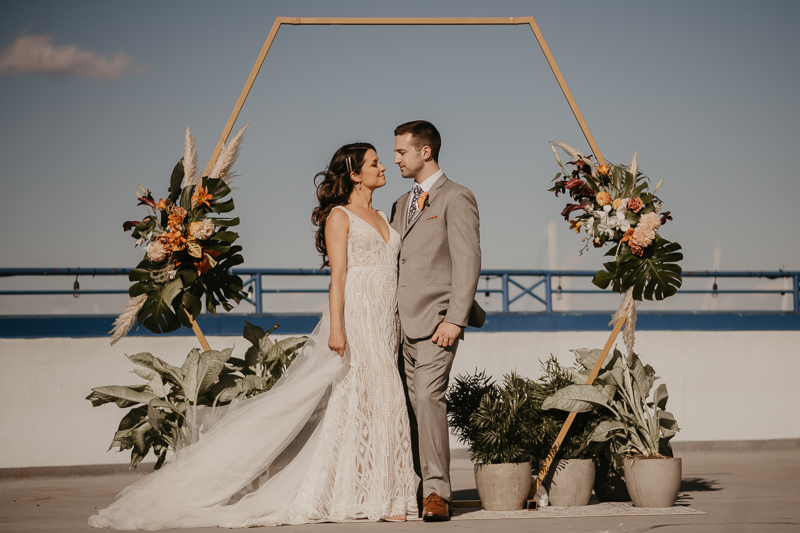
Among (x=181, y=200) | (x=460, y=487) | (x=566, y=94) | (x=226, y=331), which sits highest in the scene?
(x=566, y=94)

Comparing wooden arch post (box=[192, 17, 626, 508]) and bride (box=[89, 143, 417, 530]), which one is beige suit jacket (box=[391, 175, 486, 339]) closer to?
bride (box=[89, 143, 417, 530])

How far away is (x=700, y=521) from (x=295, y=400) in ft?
6.69

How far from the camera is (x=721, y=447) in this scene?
7.83 m

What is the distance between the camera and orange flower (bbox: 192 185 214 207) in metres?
4.50

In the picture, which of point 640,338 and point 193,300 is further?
point 640,338

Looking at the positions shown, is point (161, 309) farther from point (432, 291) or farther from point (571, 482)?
point (571, 482)

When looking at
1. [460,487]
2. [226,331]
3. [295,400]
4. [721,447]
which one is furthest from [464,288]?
[721,447]

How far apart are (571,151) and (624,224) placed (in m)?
0.50

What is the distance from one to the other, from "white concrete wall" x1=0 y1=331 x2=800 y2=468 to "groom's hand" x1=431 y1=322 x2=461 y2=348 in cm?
331

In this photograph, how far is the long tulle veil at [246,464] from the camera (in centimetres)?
379

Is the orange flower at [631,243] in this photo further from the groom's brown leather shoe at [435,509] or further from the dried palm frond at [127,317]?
the dried palm frond at [127,317]

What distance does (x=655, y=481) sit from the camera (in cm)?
409

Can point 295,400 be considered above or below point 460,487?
above

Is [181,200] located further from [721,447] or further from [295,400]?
[721,447]
